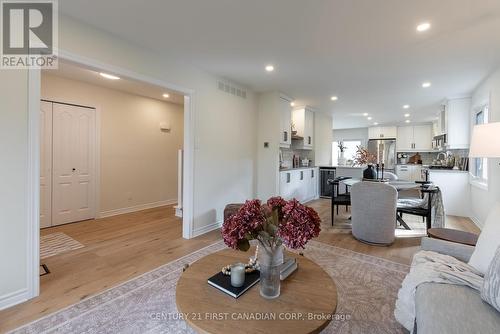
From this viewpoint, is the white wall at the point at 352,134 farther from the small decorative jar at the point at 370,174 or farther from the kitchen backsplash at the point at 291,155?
the small decorative jar at the point at 370,174

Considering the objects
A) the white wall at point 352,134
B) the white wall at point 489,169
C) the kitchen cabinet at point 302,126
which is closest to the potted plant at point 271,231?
the white wall at point 489,169

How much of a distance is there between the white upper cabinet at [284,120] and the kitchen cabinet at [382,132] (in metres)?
5.57

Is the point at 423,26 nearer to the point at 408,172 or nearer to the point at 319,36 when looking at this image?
the point at 319,36

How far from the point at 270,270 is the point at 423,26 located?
270 centimetres

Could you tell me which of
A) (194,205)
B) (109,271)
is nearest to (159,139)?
(194,205)

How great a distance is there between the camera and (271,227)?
4.18 feet

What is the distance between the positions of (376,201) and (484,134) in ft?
4.44

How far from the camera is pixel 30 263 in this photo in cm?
204

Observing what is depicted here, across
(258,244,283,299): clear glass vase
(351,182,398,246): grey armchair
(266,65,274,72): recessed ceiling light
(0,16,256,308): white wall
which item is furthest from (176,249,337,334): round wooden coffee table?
(266,65,274,72): recessed ceiling light

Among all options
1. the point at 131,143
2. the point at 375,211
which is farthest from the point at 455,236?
the point at 131,143

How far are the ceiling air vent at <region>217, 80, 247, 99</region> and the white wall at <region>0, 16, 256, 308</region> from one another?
0.27 ft

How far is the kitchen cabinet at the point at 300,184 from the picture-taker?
5199 mm

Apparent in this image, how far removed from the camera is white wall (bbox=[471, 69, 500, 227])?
11.3 ft

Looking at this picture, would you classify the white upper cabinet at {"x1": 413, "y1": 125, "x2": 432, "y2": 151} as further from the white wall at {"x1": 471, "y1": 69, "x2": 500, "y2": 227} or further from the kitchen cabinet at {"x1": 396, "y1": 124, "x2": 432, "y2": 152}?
the white wall at {"x1": 471, "y1": 69, "x2": 500, "y2": 227}
